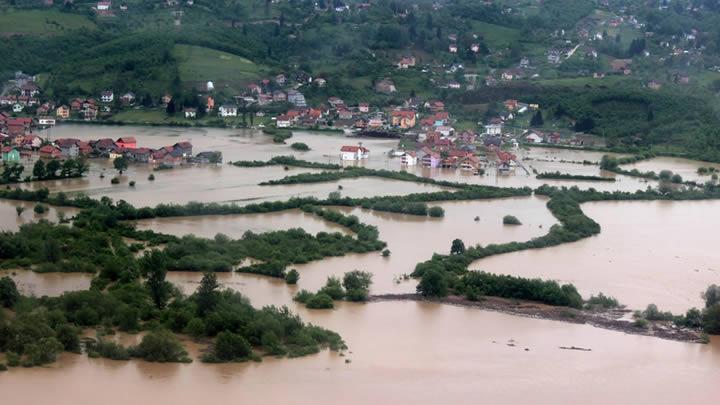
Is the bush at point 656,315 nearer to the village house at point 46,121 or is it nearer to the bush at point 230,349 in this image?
the bush at point 230,349

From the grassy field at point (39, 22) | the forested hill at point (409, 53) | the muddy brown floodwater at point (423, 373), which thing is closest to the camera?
the muddy brown floodwater at point (423, 373)

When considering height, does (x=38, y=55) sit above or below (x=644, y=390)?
above

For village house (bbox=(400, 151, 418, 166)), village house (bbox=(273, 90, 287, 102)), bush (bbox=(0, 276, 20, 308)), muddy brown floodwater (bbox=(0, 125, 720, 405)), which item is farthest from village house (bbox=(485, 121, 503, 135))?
bush (bbox=(0, 276, 20, 308))

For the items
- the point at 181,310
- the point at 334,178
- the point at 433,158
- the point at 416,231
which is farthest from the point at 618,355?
the point at 433,158

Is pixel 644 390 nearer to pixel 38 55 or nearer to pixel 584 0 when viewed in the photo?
pixel 38 55

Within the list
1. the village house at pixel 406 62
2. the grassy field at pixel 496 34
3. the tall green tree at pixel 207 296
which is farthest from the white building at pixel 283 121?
the tall green tree at pixel 207 296
